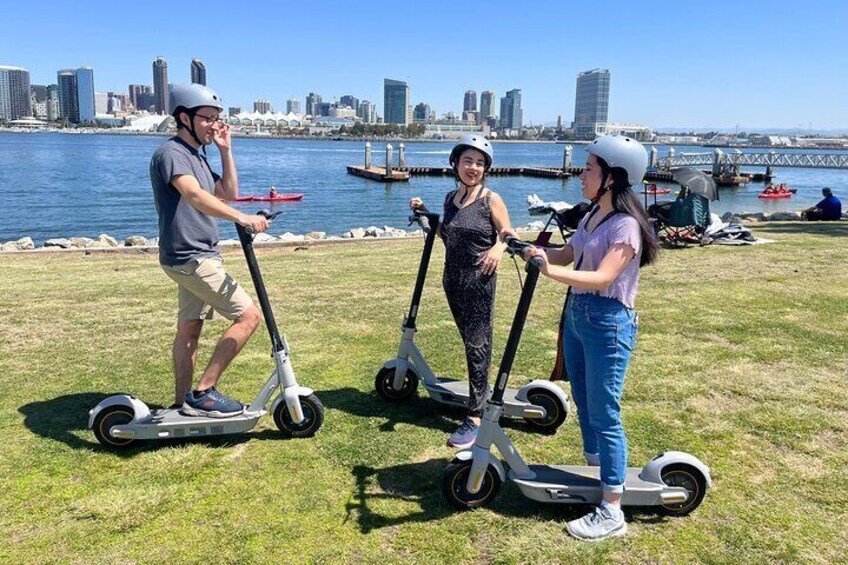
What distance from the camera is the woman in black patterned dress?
415 cm

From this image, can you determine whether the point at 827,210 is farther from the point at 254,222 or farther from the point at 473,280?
the point at 254,222

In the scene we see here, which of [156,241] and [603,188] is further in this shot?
[156,241]

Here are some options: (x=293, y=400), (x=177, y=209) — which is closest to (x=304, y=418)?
(x=293, y=400)

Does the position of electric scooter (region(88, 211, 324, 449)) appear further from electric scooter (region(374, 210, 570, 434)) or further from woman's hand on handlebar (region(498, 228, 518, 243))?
woman's hand on handlebar (region(498, 228, 518, 243))

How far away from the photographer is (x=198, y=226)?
4098 mm

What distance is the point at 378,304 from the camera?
8367mm

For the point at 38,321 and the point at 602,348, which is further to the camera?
the point at 38,321

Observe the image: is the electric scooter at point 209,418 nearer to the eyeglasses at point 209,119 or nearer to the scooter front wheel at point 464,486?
the eyeglasses at point 209,119

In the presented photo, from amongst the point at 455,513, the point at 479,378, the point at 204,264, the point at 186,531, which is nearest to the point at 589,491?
the point at 455,513

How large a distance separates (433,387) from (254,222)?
202cm

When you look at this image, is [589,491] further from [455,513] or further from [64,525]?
[64,525]

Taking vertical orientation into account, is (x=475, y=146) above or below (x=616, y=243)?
above

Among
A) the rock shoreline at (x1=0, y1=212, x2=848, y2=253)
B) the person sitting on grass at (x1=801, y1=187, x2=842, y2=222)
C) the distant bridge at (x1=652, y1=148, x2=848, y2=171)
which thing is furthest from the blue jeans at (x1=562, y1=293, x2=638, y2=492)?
the distant bridge at (x1=652, y1=148, x2=848, y2=171)

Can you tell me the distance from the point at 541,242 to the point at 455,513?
6.39ft
